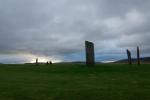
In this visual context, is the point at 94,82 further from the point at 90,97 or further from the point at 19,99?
the point at 19,99

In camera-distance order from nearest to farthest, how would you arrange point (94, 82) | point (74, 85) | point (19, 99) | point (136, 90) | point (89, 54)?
point (19, 99) → point (136, 90) → point (74, 85) → point (94, 82) → point (89, 54)

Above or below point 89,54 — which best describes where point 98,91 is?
below

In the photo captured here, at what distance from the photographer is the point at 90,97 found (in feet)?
55.3

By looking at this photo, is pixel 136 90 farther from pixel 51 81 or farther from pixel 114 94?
pixel 51 81

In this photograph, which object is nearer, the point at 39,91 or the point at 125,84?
the point at 39,91

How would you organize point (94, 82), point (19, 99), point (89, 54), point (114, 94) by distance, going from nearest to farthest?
point (19, 99) < point (114, 94) < point (94, 82) < point (89, 54)

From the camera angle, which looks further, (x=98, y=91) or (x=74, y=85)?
(x=74, y=85)

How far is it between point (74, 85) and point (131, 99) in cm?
497

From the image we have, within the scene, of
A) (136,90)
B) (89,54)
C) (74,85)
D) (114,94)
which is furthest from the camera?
(89,54)

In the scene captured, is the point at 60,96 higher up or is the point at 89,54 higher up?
the point at 89,54

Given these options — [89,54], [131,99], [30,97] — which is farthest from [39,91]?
[89,54]

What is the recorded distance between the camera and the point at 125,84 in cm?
2155

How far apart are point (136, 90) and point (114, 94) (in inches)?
74.3

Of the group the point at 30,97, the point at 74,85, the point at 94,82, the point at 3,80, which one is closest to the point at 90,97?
the point at 30,97
